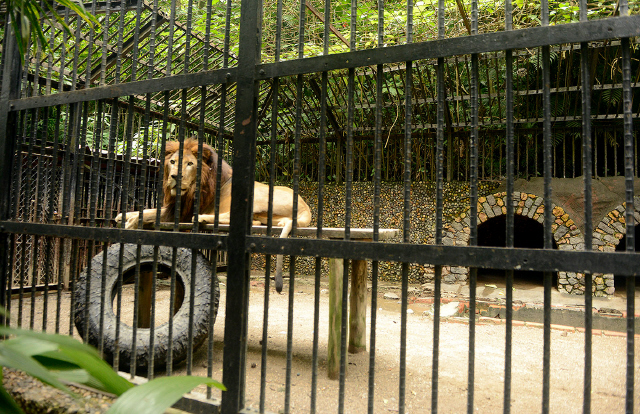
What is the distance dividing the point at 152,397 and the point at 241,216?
4.81 ft

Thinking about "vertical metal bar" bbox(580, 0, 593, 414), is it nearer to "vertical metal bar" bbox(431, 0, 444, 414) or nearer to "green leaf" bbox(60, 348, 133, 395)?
"vertical metal bar" bbox(431, 0, 444, 414)

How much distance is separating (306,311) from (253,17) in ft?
14.4

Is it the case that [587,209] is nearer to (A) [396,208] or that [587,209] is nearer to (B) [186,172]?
(B) [186,172]

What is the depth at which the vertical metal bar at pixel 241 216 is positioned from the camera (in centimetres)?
221

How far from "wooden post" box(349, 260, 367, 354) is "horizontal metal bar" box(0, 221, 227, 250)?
5.99ft

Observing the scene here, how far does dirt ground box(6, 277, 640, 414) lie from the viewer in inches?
114

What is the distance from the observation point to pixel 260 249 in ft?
7.31

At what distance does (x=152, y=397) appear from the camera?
83 cm

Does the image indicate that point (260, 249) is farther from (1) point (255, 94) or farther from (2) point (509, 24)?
(2) point (509, 24)

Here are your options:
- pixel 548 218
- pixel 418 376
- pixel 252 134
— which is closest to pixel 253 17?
pixel 252 134

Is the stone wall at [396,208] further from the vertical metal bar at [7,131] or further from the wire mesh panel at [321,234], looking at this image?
the vertical metal bar at [7,131]

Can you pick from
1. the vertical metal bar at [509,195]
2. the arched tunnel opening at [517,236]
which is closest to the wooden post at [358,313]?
the vertical metal bar at [509,195]

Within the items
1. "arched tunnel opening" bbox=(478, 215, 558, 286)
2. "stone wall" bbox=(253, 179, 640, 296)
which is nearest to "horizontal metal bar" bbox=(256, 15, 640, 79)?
"stone wall" bbox=(253, 179, 640, 296)

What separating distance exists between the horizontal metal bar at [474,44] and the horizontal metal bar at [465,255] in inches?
33.3
